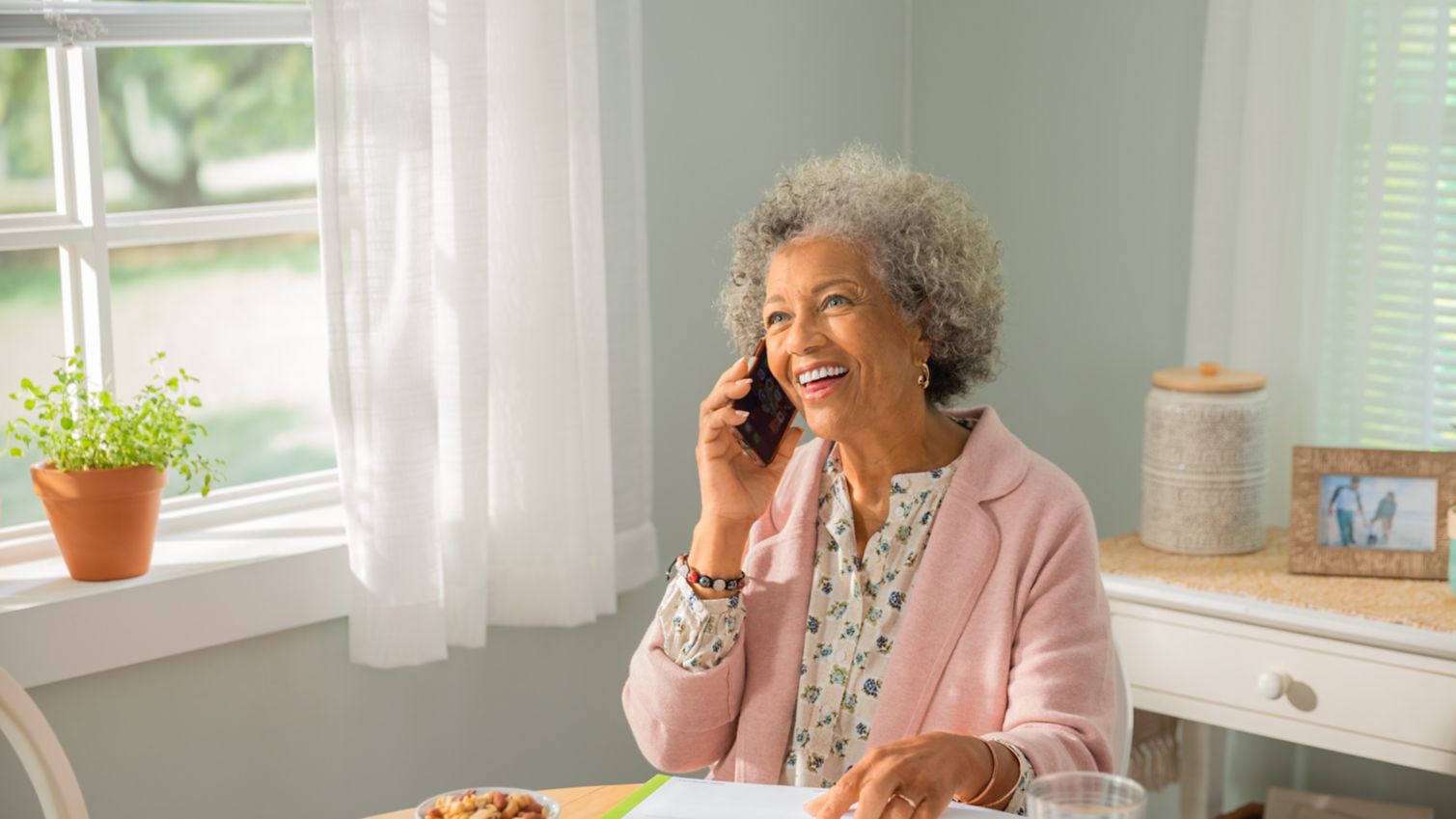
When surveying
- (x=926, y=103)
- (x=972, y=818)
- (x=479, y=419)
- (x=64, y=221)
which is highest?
(x=926, y=103)

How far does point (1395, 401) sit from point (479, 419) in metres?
1.52

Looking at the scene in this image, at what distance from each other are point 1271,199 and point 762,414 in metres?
1.30

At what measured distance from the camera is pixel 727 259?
3018mm

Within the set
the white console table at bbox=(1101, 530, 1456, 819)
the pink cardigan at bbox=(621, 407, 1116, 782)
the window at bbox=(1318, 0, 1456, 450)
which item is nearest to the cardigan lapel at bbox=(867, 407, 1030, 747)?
the pink cardigan at bbox=(621, 407, 1116, 782)

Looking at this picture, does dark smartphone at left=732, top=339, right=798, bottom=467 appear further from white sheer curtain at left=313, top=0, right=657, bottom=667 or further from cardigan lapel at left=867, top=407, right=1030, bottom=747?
white sheer curtain at left=313, top=0, right=657, bottom=667

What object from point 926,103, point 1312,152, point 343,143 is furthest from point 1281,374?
point 343,143

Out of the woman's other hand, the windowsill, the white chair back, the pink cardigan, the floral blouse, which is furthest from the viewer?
the windowsill

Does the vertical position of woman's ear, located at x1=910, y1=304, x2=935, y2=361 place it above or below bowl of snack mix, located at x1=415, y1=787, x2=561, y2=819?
above

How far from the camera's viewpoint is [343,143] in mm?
2311

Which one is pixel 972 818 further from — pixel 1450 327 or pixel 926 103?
pixel 926 103

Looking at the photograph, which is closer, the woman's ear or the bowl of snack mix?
the bowl of snack mix

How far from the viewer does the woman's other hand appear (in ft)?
4.48

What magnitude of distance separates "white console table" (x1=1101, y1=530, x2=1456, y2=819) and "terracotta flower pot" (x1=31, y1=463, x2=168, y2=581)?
1429 mm

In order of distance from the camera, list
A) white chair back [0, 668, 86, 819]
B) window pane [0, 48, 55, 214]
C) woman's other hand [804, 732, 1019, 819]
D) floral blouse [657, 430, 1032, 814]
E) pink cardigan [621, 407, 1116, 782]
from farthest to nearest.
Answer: window pane [0, 48, 55, 214] → floral blouse [657, 430, 1032, 814] → pink cardigan [621, 407, 1116, 782] → white chair back [0, 668, 86, 819] → woman's other hand [804, 732, 1019, 819]
